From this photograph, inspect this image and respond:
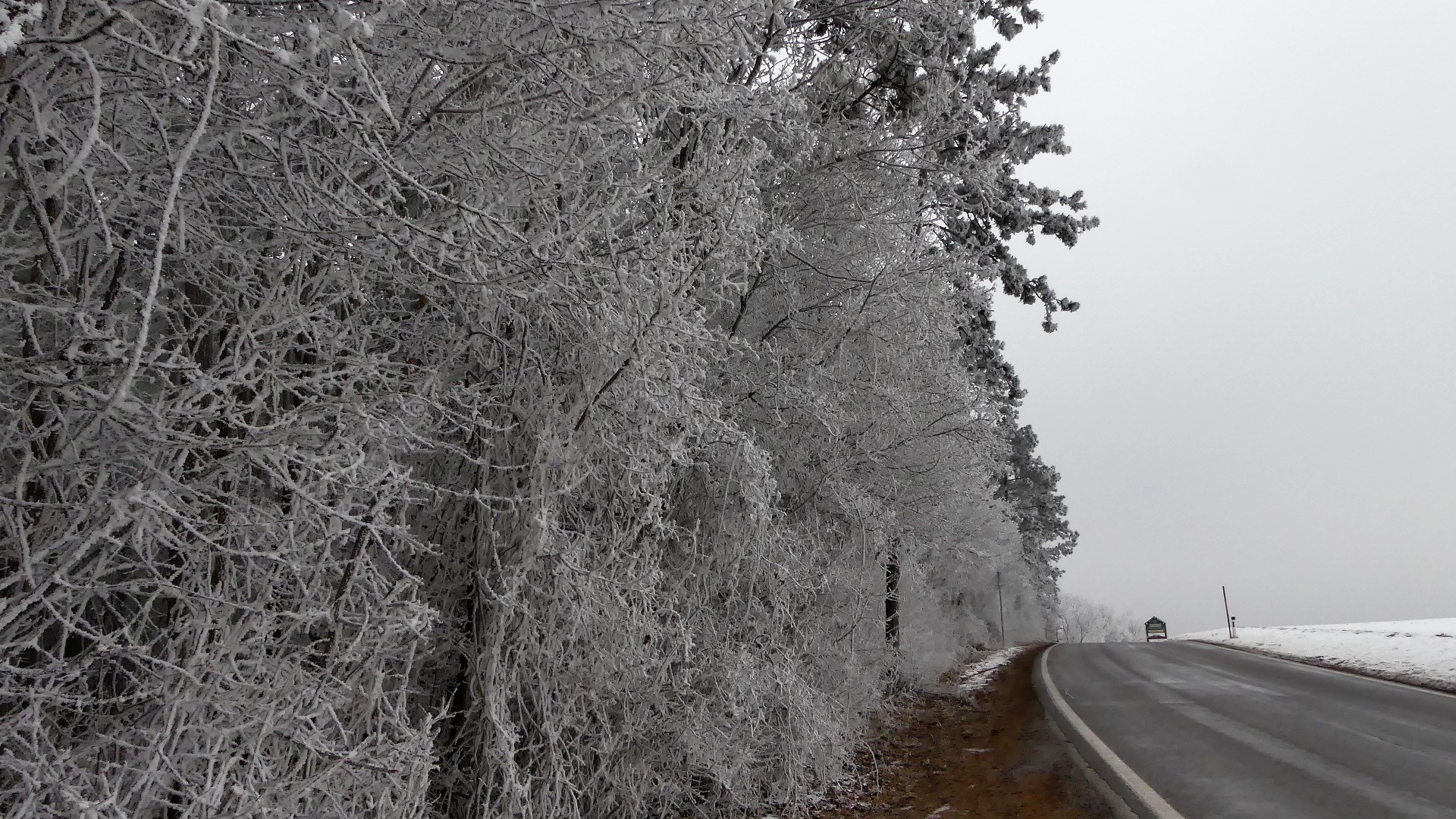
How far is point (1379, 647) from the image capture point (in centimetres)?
1642

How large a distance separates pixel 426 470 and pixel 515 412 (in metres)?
0.56

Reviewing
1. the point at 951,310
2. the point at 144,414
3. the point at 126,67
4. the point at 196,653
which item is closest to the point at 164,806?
the point at 196,653

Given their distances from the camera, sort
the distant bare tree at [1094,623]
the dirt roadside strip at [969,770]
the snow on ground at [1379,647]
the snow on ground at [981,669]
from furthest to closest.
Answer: the distant bare tree at [1094,623] < the snow on ground at [981,669] < the snow on ground at [1379,647] < the dirt roadside strip at [969,770]

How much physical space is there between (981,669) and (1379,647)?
763 centimetres

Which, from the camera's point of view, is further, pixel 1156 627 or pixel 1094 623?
pixel 1094 623

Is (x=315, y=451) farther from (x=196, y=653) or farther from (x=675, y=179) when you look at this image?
(x=675, y=179)

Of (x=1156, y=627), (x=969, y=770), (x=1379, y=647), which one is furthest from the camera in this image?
(x=1156, y=627)

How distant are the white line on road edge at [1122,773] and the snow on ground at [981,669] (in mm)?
4171

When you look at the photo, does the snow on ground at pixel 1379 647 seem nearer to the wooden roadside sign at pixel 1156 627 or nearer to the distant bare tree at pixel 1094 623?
the wooden roadside sign at pixel 1156 627

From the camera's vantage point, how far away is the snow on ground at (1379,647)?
A: 504 inches

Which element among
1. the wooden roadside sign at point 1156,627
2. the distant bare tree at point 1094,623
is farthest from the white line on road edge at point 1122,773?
the distant bare tree at point 1094,623

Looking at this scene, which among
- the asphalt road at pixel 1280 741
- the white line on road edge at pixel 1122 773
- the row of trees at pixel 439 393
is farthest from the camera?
the asphalt road at pixel 1280 741

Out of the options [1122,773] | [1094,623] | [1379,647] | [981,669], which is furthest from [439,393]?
[1094,623]

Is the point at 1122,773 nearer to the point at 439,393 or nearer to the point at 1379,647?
the point at 439,393
